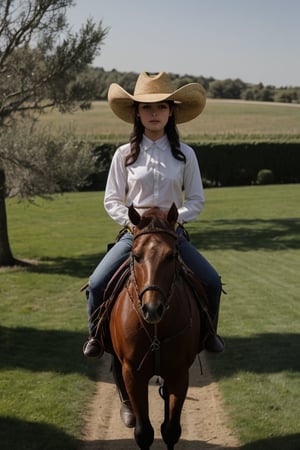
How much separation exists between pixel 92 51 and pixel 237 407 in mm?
16061

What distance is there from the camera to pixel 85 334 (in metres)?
12.6

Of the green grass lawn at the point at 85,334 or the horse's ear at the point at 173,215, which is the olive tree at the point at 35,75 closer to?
the green grass lawn at the point at 85,334

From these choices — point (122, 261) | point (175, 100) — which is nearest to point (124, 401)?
point (122, 261)

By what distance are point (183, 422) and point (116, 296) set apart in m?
2.28

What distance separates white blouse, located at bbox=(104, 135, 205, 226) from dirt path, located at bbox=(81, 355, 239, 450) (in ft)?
8.09

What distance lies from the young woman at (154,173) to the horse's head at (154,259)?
1.91ft

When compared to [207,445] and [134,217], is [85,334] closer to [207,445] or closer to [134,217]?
[207,445]

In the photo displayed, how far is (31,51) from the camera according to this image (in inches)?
837

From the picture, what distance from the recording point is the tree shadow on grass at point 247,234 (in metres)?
26.5

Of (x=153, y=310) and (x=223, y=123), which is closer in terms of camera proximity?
(x=153, y=310)

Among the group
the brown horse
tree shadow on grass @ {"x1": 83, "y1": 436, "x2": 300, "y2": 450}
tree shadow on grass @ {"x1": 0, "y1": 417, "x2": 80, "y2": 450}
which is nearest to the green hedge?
tree shadow on grass @ {"x1": 0, "y1": 417, "x2": 80, "y2": 450}

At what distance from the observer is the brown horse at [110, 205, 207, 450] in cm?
520

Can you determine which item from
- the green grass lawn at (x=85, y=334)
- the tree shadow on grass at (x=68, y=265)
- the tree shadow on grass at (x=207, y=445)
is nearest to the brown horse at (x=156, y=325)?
the tree shadow on grass at (x=207, y=445)

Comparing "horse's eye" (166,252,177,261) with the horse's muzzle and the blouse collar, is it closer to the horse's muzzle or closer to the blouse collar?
the horse's muzzle
